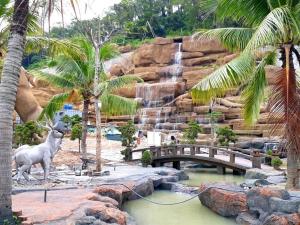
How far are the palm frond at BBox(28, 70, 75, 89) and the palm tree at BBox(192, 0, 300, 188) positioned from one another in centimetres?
746

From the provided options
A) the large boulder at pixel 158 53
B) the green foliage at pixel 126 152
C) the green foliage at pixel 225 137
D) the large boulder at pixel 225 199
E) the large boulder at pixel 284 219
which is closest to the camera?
the large boulder at pixel 284 219

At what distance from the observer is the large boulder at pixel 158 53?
39.8 metres

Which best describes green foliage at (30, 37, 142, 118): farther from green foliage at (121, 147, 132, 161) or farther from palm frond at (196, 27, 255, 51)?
palm frond at (196, 27, 255, 51)

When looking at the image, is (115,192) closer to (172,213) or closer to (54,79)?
(172,213)

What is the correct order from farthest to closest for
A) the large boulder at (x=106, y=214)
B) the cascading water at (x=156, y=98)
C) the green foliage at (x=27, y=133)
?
the cascading water at (x=156, y=98) < the green foliage at (x=27, y=133) < the large boulder at (x=106, y=214)

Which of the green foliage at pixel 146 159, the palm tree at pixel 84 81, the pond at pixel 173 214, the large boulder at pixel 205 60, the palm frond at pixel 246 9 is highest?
the large boulder at pixel 205 60

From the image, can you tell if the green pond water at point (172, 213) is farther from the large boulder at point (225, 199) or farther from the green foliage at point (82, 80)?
the green foliage at point (82, 80)

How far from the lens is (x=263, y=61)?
1055 centimetres

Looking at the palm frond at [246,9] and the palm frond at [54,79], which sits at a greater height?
the palm frond at [246,9]

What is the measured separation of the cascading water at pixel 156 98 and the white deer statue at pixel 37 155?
19.9m

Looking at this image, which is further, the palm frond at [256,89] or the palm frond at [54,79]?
the palm frond at [54,79]

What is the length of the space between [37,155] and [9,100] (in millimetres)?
5444

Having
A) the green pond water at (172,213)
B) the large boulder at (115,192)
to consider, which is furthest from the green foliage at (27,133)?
the large boulder at (115,192)

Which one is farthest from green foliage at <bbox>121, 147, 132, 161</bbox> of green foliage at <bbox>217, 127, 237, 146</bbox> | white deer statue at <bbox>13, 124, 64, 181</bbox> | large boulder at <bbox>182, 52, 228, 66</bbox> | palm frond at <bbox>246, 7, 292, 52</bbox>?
large boulder at <bbox>182, 52, 228, 66</bbox>
